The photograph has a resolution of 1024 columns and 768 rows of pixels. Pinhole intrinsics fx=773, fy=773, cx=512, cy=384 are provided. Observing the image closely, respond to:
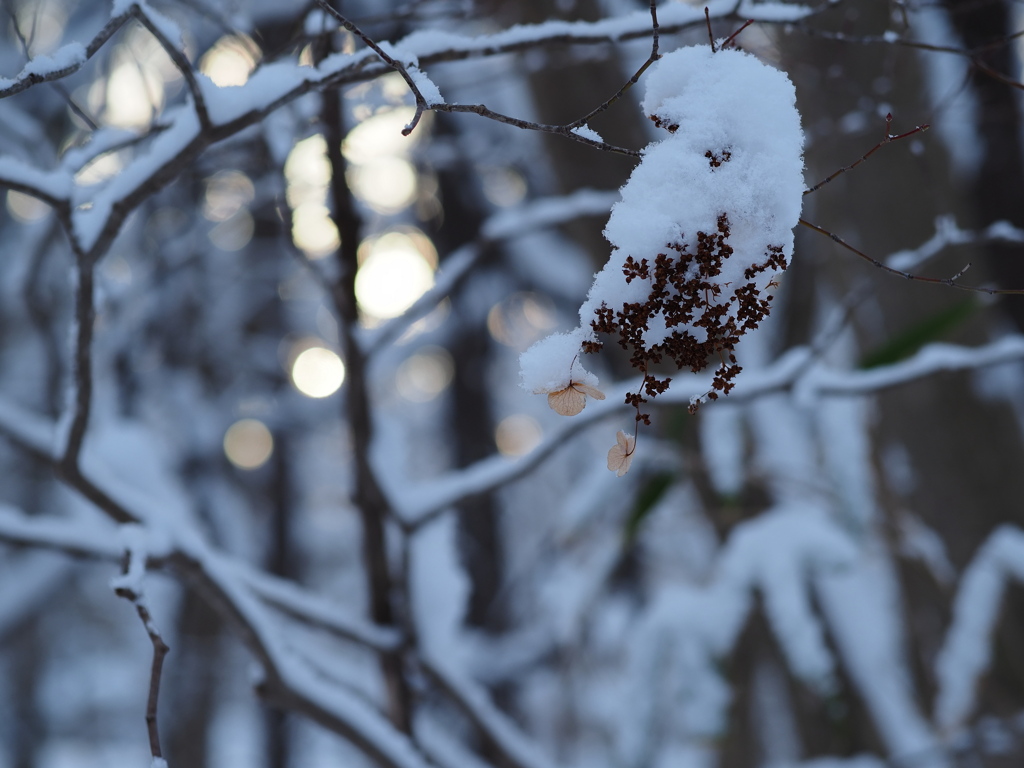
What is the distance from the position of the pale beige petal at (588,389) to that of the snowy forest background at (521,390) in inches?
16.4

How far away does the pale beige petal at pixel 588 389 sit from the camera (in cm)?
63

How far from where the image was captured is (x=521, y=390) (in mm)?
1646

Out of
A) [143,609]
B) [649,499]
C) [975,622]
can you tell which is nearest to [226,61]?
[649,499]

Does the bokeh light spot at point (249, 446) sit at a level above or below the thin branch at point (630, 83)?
above

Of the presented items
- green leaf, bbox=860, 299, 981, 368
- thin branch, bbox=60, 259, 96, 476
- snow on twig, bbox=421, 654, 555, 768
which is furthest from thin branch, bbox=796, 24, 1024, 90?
snow on twig, bbox=421, 654, 555, 768

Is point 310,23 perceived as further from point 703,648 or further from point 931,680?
point 931,680

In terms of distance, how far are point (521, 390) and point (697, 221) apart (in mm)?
1053

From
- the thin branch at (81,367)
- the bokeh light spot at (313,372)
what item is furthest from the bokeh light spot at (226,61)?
the bokeh light spot at (313,372)

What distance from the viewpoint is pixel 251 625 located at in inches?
45.0

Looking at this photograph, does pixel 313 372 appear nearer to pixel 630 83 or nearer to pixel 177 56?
pixel 177 56

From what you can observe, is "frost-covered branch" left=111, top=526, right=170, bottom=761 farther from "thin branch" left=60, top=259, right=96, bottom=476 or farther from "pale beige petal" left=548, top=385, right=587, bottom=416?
"pale beige petal" left=548, top=385, right=587, bottom=416

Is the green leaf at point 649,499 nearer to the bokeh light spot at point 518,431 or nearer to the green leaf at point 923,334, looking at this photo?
the green leaf at point 923,334

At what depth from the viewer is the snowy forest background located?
44.4 inches

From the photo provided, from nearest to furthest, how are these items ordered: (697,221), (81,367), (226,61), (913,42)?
1. (697,221)
2. (913,42)
3. (81,367)
4. (226,61)
